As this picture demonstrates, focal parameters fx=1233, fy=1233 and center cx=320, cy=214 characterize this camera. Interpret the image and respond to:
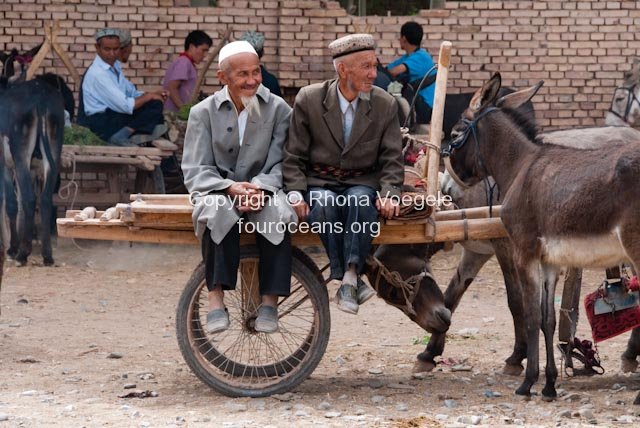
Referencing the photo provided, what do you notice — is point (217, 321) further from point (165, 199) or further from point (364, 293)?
point (165, 199)

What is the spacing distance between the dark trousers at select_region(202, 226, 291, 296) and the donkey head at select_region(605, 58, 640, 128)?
767 centimetres

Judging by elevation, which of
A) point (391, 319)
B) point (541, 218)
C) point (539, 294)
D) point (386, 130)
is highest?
point (386, 130)

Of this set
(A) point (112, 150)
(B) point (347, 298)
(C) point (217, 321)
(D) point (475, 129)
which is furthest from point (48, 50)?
(B) point (347, 298)

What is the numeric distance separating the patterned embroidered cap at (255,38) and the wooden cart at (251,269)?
20.1 ft

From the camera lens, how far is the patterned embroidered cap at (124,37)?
13.4 metres

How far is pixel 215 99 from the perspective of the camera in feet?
23.4

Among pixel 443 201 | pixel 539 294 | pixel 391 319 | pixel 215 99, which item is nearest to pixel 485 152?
pixel 443 201

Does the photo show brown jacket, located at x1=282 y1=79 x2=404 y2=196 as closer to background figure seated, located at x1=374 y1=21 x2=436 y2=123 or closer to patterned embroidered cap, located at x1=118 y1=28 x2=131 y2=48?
background figure seated, located at x1=374 y1=21 x2=436 y2=123

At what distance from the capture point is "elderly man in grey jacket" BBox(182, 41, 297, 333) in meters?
6.76

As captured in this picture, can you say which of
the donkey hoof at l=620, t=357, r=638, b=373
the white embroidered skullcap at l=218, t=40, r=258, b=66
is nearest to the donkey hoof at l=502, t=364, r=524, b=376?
the donkey hoof at l=620, t=357, r=638, b=373

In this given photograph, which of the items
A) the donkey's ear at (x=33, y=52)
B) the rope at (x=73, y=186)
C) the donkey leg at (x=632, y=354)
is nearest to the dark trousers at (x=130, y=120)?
the rope at (x=73, y=186)

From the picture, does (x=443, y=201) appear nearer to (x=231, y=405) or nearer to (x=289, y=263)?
(x=289, y=263)

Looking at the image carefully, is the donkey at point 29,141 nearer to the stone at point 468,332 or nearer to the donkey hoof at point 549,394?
the stone at point 468,332

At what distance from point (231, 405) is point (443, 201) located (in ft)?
5.66
